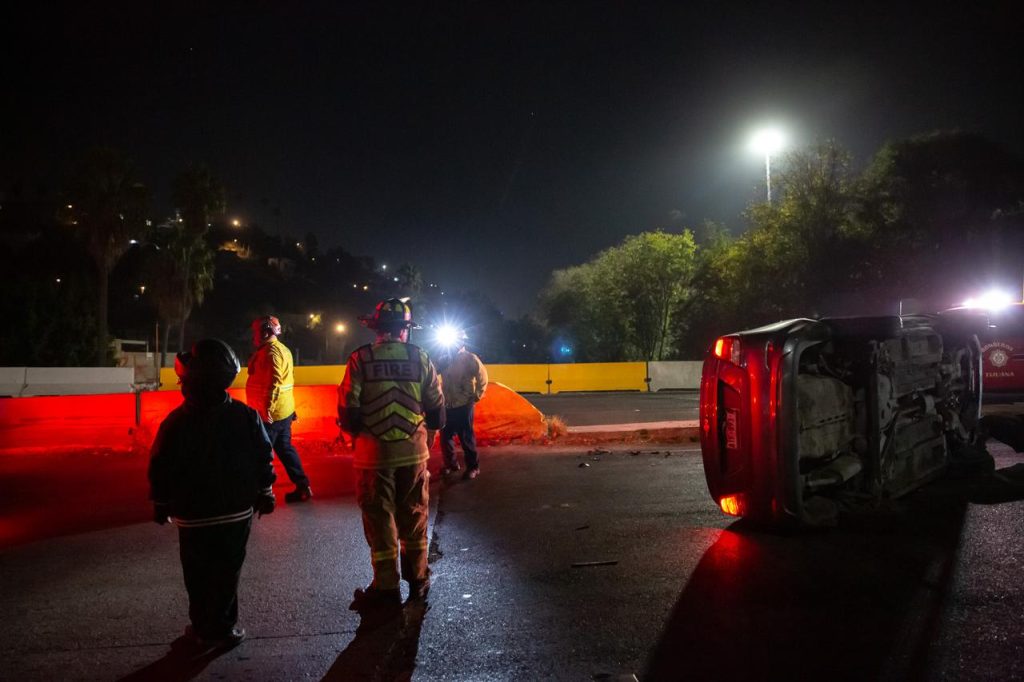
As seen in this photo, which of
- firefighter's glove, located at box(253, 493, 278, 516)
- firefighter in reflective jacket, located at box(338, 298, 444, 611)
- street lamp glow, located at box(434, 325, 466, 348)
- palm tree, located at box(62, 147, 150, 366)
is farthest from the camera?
palm tree, located at box(62, 147, 150, 366)

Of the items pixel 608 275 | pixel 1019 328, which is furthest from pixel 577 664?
pixel 608 275

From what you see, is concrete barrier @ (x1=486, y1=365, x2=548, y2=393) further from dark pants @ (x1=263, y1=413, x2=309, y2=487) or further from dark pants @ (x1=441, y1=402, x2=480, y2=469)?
dark pants @ (x1=263, y1=413, x2=309, y2=487)

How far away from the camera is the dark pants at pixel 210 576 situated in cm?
373

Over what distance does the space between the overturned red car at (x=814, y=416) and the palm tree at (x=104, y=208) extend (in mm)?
37890

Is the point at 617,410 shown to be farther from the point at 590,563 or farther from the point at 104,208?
the point at 104,208

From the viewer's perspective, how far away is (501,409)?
11.5 meters

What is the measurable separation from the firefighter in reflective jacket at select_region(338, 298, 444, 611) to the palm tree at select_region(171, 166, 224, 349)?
38248 mm

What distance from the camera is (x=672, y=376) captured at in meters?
29.5

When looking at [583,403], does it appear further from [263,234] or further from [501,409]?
[263,234]

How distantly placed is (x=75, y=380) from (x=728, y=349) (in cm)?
3063

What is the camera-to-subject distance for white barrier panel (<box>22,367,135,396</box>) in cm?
2809

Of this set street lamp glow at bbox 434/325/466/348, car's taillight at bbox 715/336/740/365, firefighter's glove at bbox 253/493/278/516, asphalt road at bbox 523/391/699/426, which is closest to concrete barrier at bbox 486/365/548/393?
asphalt road at bbox 523/391/699/426

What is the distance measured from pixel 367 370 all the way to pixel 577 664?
2059 mm

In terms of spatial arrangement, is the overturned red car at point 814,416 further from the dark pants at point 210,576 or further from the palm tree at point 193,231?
the palm tree at point 193,231
